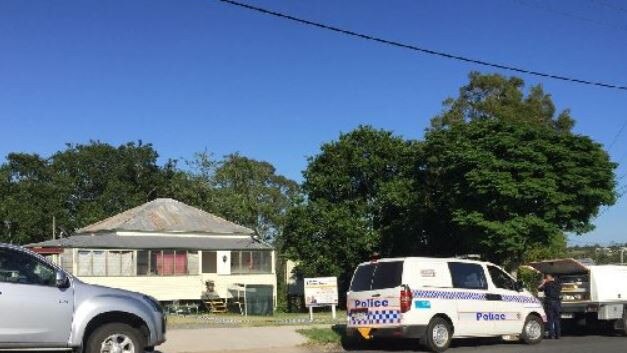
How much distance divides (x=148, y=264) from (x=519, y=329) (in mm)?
23807

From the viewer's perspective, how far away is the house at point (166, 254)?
1414 inches

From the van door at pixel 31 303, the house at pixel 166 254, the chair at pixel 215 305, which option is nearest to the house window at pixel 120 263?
the house at pixel 166 254

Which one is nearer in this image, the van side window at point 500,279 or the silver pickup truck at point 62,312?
the silver pickup truck at point 62,312

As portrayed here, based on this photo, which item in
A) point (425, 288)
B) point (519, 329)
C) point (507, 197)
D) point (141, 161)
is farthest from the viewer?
point (141, 161)

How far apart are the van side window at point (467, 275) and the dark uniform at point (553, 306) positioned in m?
2.99

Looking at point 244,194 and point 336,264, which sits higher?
point 244,194

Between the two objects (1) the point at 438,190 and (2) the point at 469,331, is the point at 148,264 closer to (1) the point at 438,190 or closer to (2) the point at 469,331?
(1) the point at 438,190

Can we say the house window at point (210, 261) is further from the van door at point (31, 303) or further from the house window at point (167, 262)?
the van door at point (31, 303)

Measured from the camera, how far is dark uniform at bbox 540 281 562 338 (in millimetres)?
18953

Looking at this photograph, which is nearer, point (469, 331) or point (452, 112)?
point (469, 331)

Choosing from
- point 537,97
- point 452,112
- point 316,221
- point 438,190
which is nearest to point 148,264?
point 316,221

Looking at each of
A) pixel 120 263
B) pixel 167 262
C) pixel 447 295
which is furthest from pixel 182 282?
pixel 447 295

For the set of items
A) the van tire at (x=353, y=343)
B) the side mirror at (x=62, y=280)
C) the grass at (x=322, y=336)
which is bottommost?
the van tire at (x=353, y=343)

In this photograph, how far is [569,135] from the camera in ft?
97.1
